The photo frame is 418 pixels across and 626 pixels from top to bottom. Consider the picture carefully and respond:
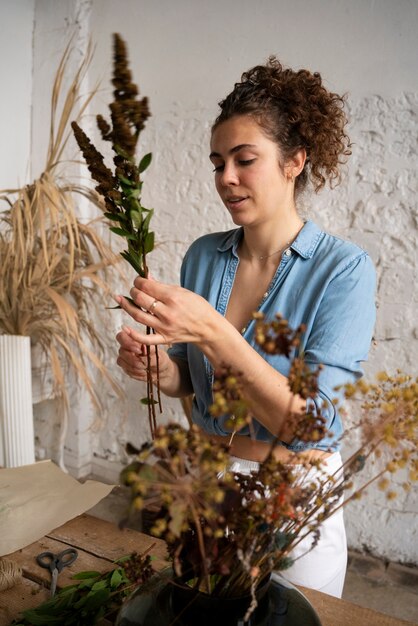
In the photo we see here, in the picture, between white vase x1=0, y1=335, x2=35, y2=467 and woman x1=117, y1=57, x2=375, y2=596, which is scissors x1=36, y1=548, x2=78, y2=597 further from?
white vase x1=0, y1=335, x2=35, y2=467

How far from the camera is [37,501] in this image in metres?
1.22

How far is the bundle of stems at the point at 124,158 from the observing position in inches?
24.0

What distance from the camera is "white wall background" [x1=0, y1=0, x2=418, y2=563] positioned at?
2203mm

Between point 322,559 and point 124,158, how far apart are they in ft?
3.27

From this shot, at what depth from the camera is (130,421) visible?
303 centimetres

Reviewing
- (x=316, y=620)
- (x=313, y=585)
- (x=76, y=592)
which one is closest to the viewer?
(x=316, y=620)

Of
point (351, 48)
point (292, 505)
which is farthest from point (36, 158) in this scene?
point (292, 505)

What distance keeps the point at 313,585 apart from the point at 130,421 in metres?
1.94

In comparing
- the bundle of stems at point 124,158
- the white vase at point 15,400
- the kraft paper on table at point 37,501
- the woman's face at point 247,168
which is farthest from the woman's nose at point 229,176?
the white vase at point 15,400

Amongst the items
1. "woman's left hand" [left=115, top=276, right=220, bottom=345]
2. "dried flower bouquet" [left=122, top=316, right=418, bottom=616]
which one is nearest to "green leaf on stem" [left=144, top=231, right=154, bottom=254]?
"woman's left hand" [left=115, top=276, right=220, bottom=345]

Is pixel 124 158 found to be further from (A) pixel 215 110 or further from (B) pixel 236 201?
(A) pixel 215 110

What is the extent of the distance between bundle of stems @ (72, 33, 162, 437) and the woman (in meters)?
0.25

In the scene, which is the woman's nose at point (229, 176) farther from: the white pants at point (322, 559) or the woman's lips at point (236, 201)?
the white pants at point (322, 559)

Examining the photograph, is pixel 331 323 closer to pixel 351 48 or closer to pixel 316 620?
pixel 316 620
